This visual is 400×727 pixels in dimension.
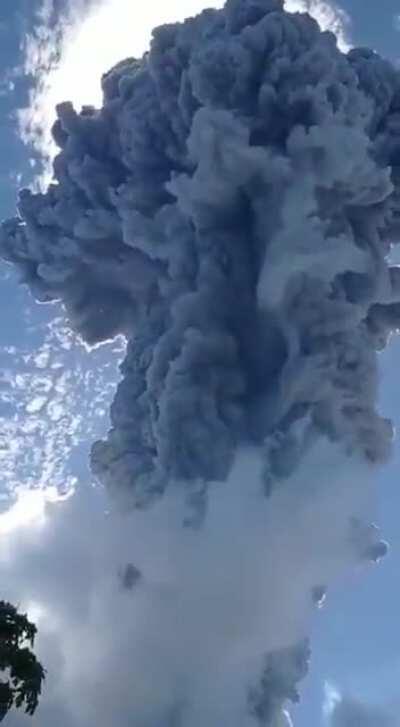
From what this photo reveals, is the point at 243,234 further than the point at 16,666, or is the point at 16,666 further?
the point at 243,234

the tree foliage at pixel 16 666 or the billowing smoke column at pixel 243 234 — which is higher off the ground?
the billowing smoke column at pixel 243 234

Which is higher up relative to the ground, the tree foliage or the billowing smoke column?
the billowing smoke column

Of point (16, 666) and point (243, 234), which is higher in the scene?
point (243, 234)

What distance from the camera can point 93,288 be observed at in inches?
2275

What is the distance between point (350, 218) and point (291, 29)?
895 centimetres

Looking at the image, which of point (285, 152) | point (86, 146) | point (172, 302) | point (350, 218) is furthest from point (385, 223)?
point (86, 146)

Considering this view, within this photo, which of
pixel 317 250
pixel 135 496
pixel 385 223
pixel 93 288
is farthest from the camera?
pixel 93 288

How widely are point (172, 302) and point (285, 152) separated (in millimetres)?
8805

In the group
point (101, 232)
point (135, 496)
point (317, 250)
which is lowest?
point (135, 496)

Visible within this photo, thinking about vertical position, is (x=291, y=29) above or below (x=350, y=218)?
above

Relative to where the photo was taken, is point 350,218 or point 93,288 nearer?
point 350,218

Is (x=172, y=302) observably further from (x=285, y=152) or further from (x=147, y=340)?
(x=285, y=152)

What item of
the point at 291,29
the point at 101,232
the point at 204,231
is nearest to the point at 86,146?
the point at 101,232

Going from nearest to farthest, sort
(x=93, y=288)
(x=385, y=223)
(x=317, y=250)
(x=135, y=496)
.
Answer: (x=317, y=250) → (x=135, y=496) → (x=385, y=223) → (x=93, y=288)
